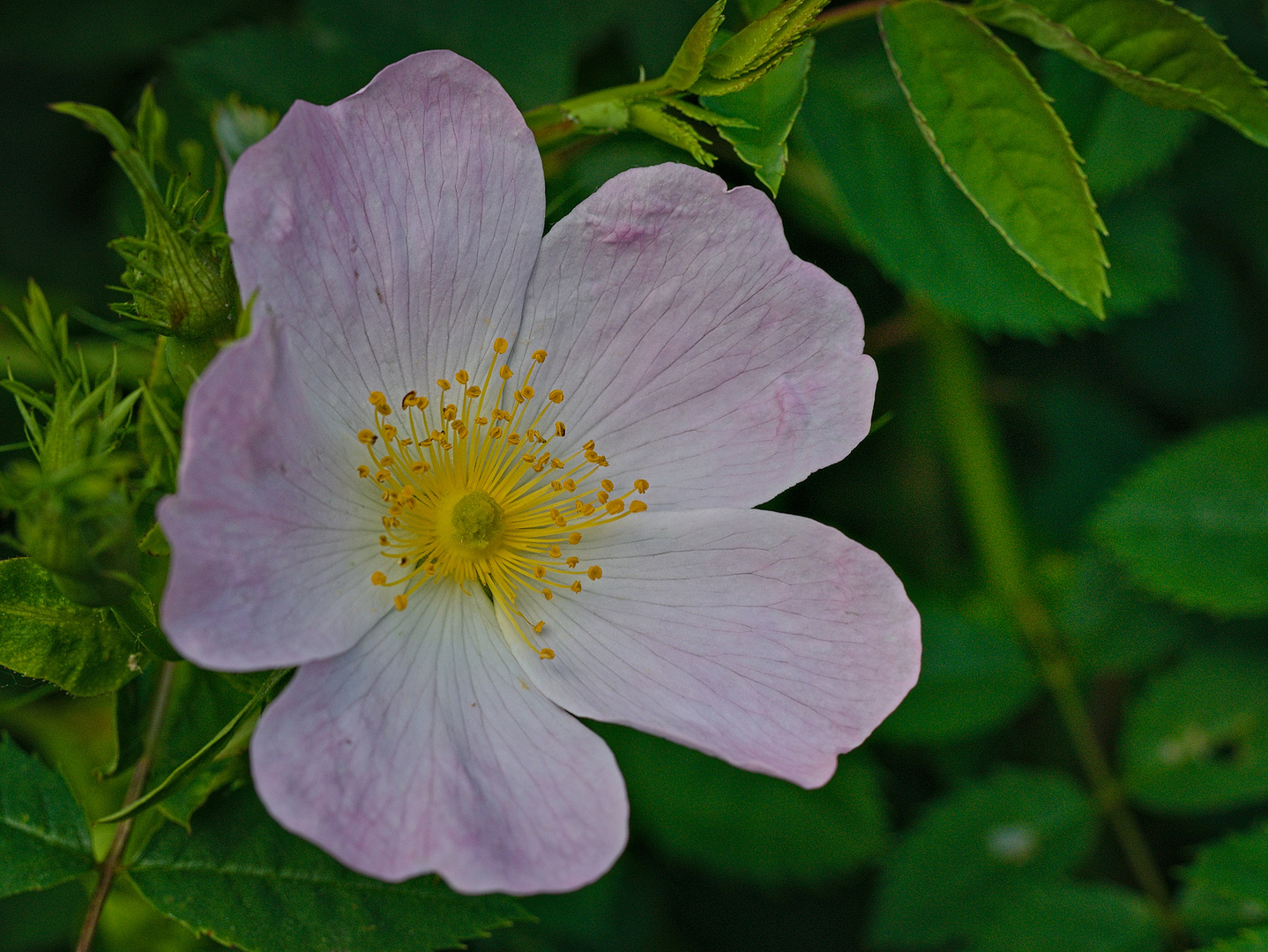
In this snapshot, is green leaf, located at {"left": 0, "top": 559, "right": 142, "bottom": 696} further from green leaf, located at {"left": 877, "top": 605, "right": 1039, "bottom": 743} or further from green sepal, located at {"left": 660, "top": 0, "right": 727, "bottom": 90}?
green leaf, located at {"left": 877, "top": 605, "right": 1039, "bottom": 743}

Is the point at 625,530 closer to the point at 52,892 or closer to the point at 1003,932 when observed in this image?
the point at 1003,932

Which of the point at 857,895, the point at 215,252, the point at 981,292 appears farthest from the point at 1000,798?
the point at 215,252

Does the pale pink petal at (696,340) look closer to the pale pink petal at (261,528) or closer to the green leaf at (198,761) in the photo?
the pale pink petal at (261,528)

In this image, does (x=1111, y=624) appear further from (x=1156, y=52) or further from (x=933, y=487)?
(x=1156, y=52)

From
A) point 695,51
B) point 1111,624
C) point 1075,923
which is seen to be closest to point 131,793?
point 695,51

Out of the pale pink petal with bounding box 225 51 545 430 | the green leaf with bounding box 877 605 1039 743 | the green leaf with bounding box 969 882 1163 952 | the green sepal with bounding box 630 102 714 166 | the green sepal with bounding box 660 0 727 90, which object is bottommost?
the green leaf with bounding box 969 882 1163 952

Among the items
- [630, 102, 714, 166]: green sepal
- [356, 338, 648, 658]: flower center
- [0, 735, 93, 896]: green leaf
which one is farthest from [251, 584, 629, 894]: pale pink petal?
[630, 102, 714, 166]: green sepal
